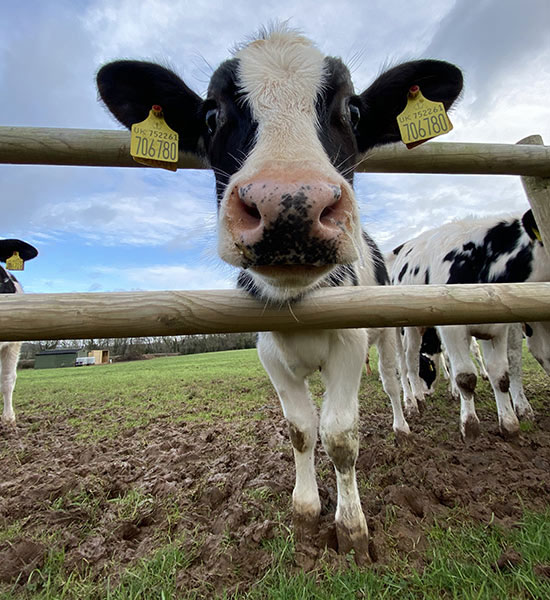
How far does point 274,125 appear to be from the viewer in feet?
4.97

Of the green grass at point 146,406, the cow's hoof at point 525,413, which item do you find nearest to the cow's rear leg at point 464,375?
the cow's hoof at point 525,413

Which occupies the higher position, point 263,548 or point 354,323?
point 354,323

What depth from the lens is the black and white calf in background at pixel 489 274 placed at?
3.43 meters

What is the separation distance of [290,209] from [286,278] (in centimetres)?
29

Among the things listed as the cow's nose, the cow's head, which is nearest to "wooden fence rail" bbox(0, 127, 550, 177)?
the cow's head

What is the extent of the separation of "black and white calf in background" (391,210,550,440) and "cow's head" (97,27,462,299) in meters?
1.76

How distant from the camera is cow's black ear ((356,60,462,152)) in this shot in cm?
235

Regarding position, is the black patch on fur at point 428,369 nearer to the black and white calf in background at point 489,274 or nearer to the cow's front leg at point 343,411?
the black and white calf in background at point 489,274

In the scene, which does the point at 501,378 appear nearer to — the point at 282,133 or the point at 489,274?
the point at 489,274

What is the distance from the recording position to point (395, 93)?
2406 millimetres

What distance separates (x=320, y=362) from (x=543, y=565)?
1314 millimetres

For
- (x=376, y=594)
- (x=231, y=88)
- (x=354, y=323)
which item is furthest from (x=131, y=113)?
(x=376, y=594)

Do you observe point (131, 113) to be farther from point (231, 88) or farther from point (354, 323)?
point (354, 323)

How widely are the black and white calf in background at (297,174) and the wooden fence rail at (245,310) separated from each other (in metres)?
0.12
